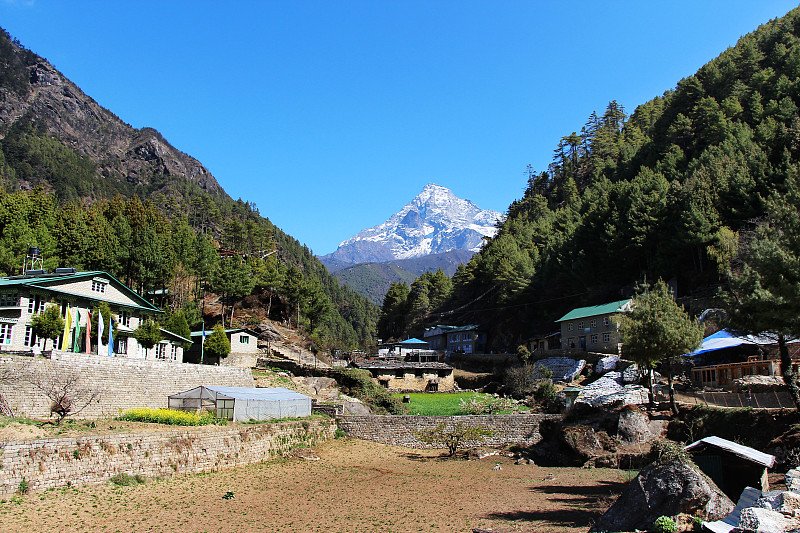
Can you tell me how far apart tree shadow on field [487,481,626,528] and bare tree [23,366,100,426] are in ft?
61.7

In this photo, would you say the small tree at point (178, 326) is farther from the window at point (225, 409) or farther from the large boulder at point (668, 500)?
the large boulder at point (668, 500)

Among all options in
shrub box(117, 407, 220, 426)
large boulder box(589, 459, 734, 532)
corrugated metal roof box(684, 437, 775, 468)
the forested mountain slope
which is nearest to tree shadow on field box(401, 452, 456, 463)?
shrub box(117, 407, 220, 426)

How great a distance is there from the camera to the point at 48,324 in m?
27.6

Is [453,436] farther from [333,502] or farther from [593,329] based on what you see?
[593,329]

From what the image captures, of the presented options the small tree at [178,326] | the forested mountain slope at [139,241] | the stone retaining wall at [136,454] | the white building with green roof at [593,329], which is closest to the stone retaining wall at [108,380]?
the stone retaining wall at [136,454]

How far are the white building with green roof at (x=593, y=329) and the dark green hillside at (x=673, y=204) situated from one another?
6534 millimetres

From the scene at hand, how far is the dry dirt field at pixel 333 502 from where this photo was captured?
13.9 metres

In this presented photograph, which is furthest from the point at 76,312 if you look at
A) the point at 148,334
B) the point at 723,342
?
the point at 723,342

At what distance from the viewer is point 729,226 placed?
4575 cm

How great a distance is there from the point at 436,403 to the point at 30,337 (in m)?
30.4

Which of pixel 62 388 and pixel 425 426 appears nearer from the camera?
pixel 62 388

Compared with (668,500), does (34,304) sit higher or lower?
higher

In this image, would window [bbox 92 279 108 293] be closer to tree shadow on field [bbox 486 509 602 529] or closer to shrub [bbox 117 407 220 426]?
shrub [bbox 117 407 220 426]

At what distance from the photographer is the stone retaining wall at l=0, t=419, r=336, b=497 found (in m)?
15.3
